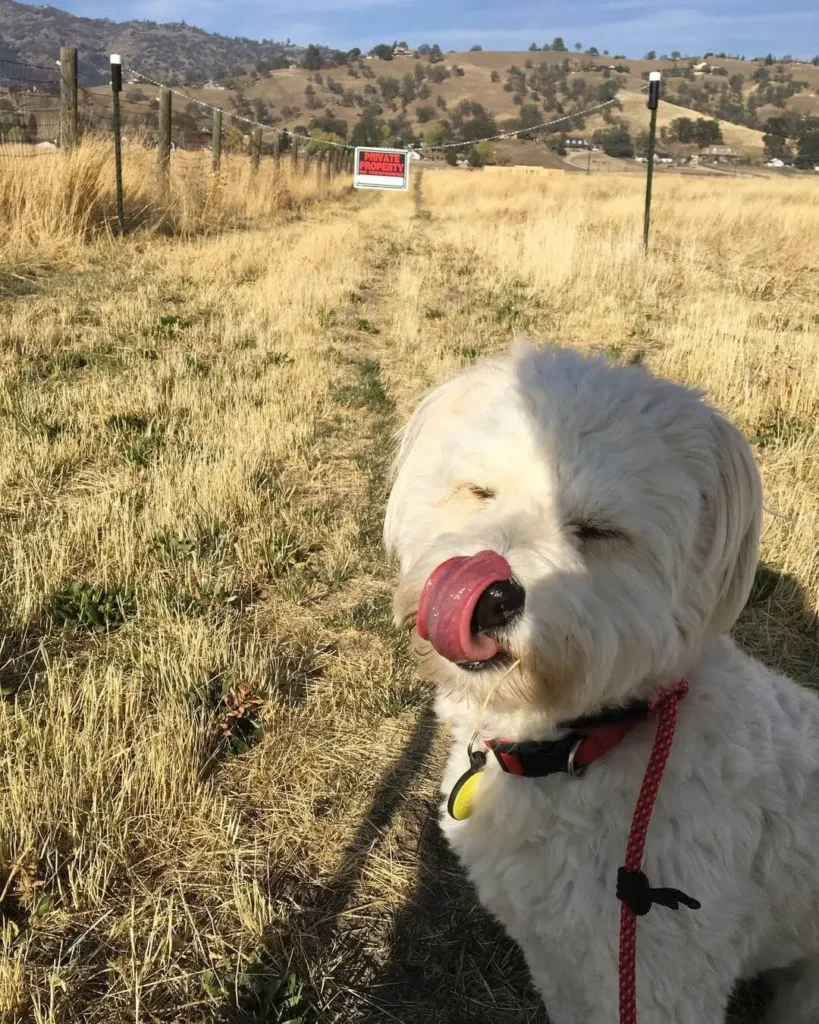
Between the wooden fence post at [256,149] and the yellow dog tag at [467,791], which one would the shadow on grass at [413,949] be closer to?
the yellow dog tag at [467,791]

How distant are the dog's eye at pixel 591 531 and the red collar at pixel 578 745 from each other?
431 millimetres

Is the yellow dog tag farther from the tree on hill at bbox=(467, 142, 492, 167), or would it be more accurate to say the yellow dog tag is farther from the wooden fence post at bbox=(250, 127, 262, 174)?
the tree on hill at bbox=(467, 142, 492, 167)

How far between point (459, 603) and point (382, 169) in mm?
24696

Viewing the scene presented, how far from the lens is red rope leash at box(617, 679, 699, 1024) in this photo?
1.63 m

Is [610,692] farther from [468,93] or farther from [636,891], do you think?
[468,93]

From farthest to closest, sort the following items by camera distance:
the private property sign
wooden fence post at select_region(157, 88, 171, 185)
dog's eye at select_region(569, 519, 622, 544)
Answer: the private property sign < wooden fence post at select_region(157, 88, 171, 185) < dog's eye at select_region(569, 519, 622, 544)

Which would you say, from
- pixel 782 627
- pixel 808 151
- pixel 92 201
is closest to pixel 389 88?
pixel 808 151

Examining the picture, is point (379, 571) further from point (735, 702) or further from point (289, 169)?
point (289, 169)

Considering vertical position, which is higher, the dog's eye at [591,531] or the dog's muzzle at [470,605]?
the dog's eye at [591,531]

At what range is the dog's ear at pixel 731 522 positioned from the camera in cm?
183

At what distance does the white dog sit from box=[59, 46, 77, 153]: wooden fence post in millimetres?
14081

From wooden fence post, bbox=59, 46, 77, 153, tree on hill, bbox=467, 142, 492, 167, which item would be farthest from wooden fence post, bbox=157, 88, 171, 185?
tree on hill, bbox=467, 142, 492, 167

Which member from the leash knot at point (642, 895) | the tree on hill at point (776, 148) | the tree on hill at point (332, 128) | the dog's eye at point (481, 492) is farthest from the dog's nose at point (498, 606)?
the tree on hill at point (776, 148)

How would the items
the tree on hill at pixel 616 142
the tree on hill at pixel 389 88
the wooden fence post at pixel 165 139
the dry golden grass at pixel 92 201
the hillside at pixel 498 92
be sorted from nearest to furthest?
1. the dry golden grass at pixel 92 201
2. the wooden fence post at pixel 165 139
3. the tree on hill at pixel 616 142
4. the hillside at pixel 498 92
5. the tree on hill at pixel 389 88
